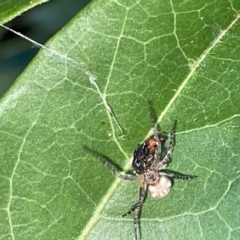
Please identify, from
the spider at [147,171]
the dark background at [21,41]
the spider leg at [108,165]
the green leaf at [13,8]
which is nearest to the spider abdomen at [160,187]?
the spider at [147,171]

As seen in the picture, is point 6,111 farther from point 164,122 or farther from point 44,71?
point 164,122

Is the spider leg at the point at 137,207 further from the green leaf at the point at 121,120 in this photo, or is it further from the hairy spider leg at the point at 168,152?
the hairy spider leg at the point at 168,152

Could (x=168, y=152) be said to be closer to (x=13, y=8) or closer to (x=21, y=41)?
(x=13, y=8)

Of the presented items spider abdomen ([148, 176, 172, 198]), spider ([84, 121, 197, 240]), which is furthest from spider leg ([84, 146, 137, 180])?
spider abdomen ([148, 176, 172, 198])

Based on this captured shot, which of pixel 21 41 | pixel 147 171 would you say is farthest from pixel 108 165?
pixel 21 41

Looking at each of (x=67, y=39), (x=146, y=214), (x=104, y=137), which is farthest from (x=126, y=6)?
(x=146, y=214)

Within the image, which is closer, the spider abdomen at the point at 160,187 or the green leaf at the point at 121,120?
the green leaf at the point at 121,120

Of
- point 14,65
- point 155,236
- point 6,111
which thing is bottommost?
point 155,236

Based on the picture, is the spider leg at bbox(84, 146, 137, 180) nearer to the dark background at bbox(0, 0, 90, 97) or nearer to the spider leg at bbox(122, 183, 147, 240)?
the spider leg at bbox(122, 183, 147, 240)
